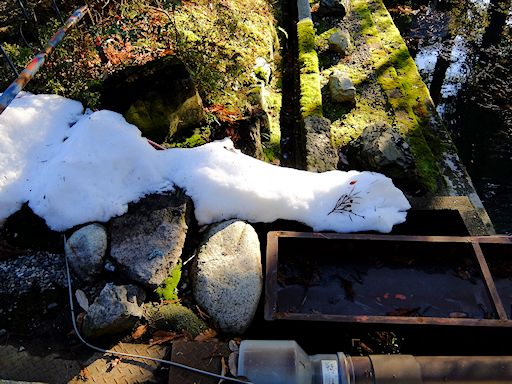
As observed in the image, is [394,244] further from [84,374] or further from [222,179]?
[84,374]

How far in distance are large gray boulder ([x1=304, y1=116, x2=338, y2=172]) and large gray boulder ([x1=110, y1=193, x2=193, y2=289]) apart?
2.08 meters

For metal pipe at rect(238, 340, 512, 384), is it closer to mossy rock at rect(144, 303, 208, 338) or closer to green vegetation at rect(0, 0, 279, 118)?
mossy rock at rect(144, 303, 208, 338)

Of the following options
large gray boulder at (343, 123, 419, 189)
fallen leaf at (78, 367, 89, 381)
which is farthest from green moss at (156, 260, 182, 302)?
large gray boulder at (343, 123, 419, 189)

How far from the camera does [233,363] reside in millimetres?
2928

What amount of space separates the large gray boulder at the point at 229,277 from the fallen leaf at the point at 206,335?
0.08 m

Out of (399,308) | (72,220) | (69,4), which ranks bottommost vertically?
(399,308)

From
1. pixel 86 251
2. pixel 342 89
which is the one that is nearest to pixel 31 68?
pixel 86 251

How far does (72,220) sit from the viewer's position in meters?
3.63

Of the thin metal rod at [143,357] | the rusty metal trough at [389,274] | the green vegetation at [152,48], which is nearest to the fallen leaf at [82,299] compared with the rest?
the thin metal rod at [143,357]

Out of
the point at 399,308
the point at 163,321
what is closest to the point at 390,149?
the point at 399,308

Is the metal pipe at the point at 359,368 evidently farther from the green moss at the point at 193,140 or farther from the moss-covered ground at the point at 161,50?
the moss-covered ground at the point at 161,50

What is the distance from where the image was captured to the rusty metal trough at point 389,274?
3.72 m

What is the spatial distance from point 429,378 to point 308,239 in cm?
145

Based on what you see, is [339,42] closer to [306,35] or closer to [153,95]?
[306,35]
